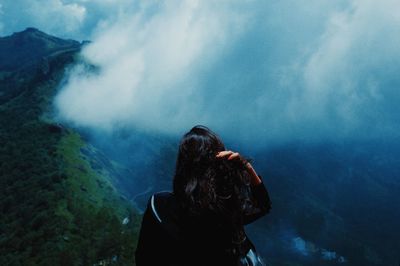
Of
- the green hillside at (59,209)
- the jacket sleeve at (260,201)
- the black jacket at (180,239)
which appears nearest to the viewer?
the black jacket at (180,239)

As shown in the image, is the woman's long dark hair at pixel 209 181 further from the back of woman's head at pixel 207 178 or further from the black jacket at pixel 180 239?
the black jacket at pixel 180 239

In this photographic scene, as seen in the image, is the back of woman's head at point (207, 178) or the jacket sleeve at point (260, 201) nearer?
the back of woman's head at point (207, 178)

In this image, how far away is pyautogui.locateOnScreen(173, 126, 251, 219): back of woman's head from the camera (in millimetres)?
4074

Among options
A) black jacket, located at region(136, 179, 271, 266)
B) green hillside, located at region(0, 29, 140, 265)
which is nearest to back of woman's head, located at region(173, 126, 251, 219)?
black jacket, located at region(136, 179, 271, 266)

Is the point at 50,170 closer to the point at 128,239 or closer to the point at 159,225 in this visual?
the point at 128,239

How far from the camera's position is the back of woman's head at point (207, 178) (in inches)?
160

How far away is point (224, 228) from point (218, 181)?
51cm

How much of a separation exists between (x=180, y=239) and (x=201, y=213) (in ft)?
1.15

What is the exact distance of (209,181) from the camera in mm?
4160

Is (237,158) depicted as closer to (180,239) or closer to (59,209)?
(180,239)

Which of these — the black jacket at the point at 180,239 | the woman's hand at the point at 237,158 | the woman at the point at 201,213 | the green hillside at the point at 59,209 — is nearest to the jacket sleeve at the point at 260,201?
the woman's hand at the point at 237,158

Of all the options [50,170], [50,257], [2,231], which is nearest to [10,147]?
[50,170]

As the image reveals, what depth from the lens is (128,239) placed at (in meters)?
126

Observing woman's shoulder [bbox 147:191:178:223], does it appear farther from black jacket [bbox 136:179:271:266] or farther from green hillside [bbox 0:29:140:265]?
green hillside [bbox 0:29:140:265]
